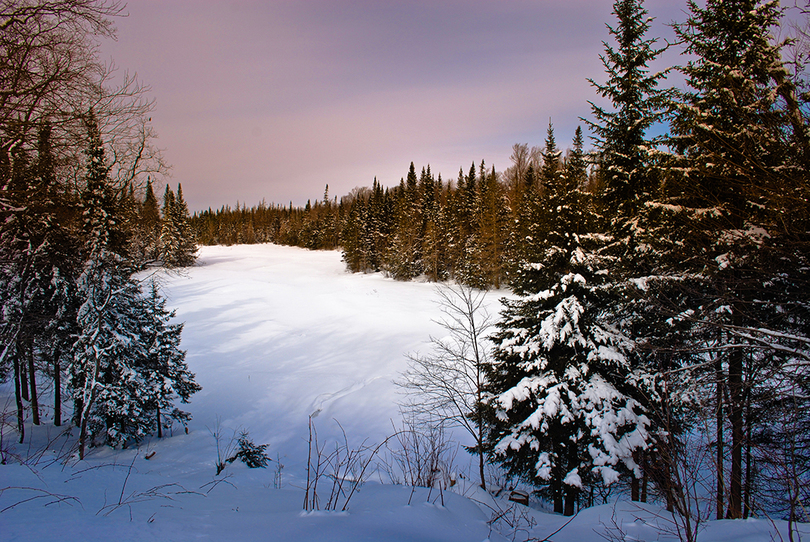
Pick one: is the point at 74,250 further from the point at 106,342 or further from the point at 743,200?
the point at 743,200

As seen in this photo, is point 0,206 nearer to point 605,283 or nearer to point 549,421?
point 549,421

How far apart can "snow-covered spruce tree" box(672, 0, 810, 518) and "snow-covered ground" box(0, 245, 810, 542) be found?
2.58 m

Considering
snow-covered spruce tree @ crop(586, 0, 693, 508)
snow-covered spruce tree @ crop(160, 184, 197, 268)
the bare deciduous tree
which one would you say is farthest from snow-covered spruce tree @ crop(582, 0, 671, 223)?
snow-covered spruce tree @ crop(160, 184, 197, 268)

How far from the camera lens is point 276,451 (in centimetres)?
1452

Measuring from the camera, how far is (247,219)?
388ft

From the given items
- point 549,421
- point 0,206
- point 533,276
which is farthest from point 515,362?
point 0,206

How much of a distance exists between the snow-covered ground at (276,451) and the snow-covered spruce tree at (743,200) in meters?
2.58

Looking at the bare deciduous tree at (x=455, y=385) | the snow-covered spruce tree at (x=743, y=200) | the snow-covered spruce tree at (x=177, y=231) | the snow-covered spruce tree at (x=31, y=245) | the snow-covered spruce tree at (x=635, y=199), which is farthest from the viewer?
the snow-covered spruce tree at (x=177, y=231)

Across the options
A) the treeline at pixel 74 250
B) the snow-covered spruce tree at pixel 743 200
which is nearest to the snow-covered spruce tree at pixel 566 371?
the snow-covered spruce tree at pixel 743 200

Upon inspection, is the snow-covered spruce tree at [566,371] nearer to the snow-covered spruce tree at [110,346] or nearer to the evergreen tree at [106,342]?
the snow-covered spruce tree at [110,346]

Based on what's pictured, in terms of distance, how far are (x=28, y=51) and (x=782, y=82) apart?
11.0 metres

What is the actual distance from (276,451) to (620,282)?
1422cm

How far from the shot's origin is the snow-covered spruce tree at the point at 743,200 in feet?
17.4

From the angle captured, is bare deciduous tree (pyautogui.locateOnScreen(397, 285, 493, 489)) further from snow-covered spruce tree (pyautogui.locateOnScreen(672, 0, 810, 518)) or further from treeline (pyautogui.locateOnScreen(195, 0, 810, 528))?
snow-covered spruce tree (pyautogui.locateOnScreen(672, 0, 810, 518))
